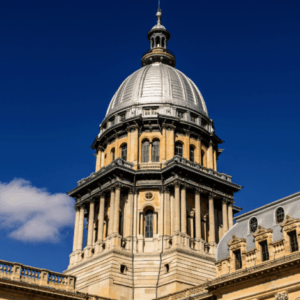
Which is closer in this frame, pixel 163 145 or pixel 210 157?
pixel 163 145

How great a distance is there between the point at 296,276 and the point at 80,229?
37.8 m

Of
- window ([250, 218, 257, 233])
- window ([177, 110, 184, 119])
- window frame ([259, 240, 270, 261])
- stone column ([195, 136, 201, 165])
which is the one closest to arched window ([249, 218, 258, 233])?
window ([250, 218, 257, 233])

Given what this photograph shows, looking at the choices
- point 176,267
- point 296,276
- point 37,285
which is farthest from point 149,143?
point 296,276

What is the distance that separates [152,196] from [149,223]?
3582 millimetres

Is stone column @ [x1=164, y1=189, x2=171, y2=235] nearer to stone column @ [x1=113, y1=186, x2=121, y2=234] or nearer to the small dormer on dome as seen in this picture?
stone column @ [x1=113, y1=186, x2=121, y2=234]

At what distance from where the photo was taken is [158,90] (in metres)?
78.3

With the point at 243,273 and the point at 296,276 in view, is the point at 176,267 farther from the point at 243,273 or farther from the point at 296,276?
the point at 296,276

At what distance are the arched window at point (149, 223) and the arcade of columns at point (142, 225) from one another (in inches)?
33.9

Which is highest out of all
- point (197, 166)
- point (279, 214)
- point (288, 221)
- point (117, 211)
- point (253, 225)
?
point (197, 166)

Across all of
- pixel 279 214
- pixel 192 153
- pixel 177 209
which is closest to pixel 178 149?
pixel 192 153

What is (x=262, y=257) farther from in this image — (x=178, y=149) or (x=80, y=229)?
(x=80, y=229)

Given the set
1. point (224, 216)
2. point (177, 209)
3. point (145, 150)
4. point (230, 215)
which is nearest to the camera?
point (177, 209)

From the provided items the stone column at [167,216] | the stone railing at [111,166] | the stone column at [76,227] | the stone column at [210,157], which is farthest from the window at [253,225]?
the stone column at [76,227]

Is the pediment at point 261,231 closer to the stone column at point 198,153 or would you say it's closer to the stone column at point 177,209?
the stone column at point 177,209
